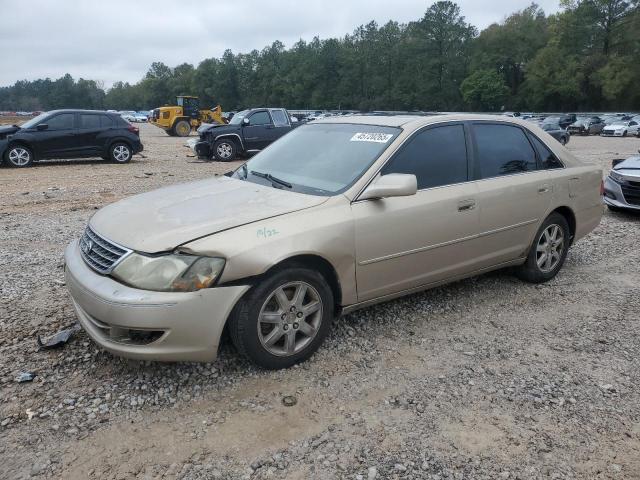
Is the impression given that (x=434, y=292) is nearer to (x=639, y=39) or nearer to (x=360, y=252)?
(x=360, y=252)

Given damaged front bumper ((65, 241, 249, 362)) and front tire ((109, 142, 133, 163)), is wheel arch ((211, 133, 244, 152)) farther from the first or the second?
damaged front bumper ((65, 241, 249, 362))

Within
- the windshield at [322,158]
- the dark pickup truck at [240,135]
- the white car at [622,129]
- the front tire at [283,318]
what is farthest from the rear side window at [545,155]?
the white car at [622,129]

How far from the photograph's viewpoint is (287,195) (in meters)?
3.53

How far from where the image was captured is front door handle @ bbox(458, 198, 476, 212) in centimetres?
396

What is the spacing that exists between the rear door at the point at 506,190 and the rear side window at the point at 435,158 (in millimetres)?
172

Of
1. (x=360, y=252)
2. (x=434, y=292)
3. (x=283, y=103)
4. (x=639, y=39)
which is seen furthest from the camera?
(x=283, y=103)

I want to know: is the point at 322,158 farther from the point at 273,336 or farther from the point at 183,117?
the point at 183,117

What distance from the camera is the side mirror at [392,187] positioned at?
133 inches

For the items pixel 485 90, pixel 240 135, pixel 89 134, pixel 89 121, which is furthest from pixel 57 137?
pixel 485 90

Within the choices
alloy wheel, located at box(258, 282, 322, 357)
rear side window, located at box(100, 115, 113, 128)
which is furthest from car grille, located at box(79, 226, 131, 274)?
rear side window, located at box(100, 115, 113, 128)

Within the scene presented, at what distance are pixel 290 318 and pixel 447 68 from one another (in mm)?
87216

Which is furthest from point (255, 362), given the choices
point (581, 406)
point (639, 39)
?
point (639, 39)

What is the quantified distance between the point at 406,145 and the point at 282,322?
63.4 inches

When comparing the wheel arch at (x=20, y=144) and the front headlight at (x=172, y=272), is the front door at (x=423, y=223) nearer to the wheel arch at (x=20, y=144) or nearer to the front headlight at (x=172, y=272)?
the front headlight at (x=172, y=272)
